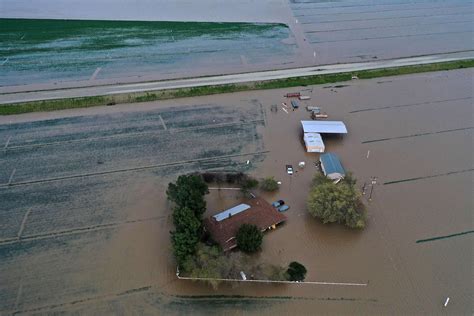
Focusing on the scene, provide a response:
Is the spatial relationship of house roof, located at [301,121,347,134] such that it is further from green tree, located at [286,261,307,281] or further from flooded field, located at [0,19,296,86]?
green tree, located at [286,261,307,281]

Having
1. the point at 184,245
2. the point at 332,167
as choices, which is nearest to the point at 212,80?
the point at 332,167

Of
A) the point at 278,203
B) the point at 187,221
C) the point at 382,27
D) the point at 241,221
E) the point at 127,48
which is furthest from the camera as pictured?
the point at 382,27

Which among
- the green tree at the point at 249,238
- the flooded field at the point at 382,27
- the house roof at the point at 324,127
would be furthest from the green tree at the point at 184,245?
the flooded field at the point at 382,27

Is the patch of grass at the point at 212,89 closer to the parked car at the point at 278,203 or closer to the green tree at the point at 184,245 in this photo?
the parked car at the point at 278,203

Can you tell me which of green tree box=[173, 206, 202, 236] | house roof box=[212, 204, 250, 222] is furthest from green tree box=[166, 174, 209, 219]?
house roof box=[212, 204, 250, 222]

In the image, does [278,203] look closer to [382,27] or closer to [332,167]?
[332,167]

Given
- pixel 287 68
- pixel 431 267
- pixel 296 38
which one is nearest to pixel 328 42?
pixel 296 38
